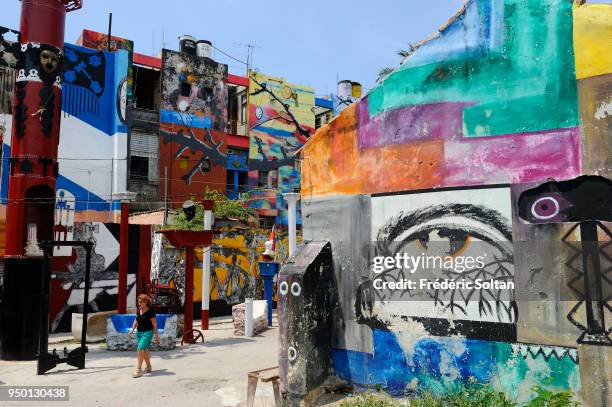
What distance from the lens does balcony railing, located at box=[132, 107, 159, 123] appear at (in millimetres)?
29234

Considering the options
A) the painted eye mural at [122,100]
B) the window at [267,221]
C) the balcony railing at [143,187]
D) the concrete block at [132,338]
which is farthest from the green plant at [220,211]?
the concrete block at [132,338]

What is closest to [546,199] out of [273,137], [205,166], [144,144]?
[144,144]

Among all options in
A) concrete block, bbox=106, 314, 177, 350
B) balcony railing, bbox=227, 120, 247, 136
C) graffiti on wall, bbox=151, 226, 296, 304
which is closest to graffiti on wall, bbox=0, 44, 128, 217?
graffiti on wall, bbox=151, 226, 296, 304

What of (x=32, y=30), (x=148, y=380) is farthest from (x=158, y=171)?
(x=148, y=380)

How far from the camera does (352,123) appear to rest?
8078 millimetres

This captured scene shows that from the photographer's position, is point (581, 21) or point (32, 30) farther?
point (32, 30)

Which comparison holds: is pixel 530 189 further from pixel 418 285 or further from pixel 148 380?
pixel 148 380

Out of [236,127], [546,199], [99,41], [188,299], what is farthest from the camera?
[236,127]

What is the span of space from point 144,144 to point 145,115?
5.87 feet

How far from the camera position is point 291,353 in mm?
7414

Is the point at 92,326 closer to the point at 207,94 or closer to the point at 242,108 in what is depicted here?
the point at 207,94

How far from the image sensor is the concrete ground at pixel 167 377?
7991 mm

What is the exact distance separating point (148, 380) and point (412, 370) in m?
5.12

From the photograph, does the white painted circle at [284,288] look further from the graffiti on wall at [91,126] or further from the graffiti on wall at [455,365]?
the graffiti on wall at [91,126]
